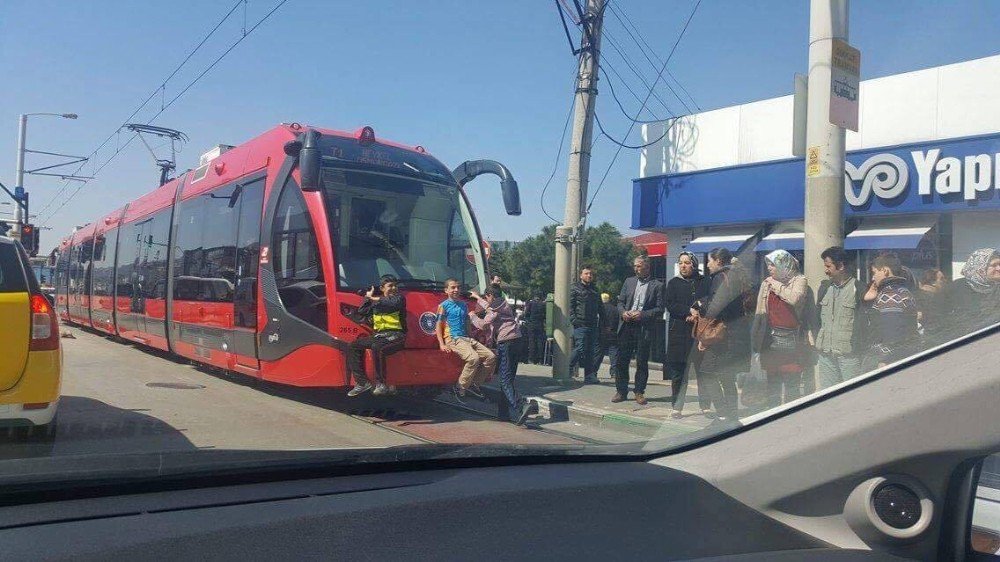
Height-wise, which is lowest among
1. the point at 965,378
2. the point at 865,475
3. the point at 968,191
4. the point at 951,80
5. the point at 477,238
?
the point at 865,475

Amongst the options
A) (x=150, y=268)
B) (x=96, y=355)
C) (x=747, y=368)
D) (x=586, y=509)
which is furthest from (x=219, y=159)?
(x=586, y=509)

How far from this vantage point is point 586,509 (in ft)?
7.25

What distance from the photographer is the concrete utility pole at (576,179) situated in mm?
10906

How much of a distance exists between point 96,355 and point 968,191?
14602 millimetres

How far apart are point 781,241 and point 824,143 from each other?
555 centimetres

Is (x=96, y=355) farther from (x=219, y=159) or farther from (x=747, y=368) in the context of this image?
(x=747, y=368)

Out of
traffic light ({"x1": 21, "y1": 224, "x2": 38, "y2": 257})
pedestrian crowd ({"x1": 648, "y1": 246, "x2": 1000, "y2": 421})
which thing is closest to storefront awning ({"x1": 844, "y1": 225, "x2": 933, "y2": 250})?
pedestrian crowd ({"x1": 648, "y1": 246, "x2": 1000, "y2": 421})

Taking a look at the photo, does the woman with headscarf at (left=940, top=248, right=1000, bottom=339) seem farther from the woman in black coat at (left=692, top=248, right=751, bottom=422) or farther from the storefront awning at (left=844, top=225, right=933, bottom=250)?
the storefront awning at (left=844, top=225, right=933, bottom=250)

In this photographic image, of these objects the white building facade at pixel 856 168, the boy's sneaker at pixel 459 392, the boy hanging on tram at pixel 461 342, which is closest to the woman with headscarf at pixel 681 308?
the white building facade at pixel 856 168

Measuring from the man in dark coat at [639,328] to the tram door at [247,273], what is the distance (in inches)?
175

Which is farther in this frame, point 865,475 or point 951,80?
point 951,80

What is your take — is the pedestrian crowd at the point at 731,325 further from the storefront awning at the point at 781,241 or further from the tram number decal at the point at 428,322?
the storefront awning at the point at 781,241

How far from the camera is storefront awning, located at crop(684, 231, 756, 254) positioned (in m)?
13.2

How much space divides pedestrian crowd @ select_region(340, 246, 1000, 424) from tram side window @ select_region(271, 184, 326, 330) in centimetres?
62
